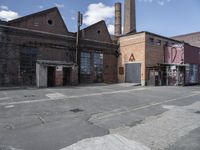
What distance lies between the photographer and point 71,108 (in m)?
7.86

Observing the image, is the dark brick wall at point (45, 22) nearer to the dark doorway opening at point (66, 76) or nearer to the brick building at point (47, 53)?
the brick building at point (47, 53)

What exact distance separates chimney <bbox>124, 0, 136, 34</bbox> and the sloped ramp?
3041 centimetres

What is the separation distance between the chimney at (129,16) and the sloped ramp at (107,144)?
3041 cm

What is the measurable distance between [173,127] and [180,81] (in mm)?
17070

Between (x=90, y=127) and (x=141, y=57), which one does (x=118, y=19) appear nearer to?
(x=141, y=57)

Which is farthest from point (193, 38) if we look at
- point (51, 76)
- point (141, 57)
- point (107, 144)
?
point (107, 144)

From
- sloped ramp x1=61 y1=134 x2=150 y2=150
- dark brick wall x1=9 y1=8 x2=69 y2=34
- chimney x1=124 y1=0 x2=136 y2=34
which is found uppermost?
chimney x1=124 y1=0 x2=136 y2=34

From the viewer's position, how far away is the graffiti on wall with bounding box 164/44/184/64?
Result: 2120 centimetres

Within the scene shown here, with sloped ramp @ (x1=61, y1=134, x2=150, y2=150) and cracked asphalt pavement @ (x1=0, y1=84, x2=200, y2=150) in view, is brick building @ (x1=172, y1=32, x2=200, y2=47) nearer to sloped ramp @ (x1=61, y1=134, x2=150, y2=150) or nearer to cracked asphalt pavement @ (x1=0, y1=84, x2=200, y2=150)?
cracked asphalt pavement @ (x1=0, y1=84, x2=200, y2=150)

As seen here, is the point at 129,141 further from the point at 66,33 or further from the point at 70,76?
the point at 66,33

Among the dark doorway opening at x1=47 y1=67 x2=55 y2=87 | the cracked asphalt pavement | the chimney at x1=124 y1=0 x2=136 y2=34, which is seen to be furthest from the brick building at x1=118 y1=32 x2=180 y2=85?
the cracked asphalt pavement

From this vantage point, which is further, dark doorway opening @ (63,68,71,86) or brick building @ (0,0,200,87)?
dark doorway opening @ (63,68,71,86)

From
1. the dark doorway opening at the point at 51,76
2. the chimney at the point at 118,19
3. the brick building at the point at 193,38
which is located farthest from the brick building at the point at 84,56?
the brick building at the point at 193,38

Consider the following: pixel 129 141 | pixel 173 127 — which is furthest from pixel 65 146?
pixel 173 127
